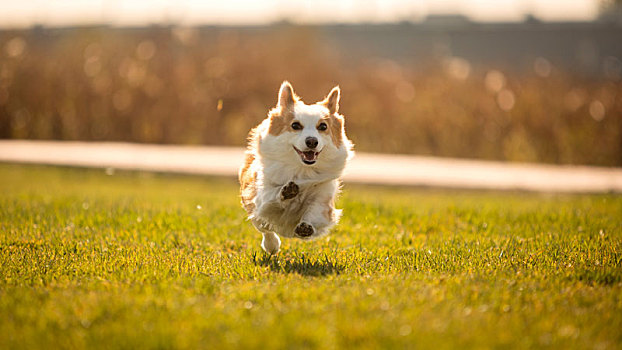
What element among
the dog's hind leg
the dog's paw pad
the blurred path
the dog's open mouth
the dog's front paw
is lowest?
the blurred path

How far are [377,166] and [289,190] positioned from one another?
28.6ft

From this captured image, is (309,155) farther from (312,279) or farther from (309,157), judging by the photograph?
(312,279)

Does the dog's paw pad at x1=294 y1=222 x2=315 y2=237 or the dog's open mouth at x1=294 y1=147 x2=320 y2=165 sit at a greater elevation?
the dog's open mouth at x1=294 y1=147 x2=320 y2=165

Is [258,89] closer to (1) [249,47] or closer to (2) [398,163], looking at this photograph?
(1) [249,47]

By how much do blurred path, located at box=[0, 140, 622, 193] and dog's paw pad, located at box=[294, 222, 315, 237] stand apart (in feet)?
23.4

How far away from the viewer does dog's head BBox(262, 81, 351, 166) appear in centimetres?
505

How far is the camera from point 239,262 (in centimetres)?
538

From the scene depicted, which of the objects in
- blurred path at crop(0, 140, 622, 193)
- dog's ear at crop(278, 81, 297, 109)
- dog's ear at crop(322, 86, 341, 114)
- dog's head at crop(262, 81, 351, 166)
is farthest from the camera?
blurred path at crop(0, 140, 622, 193)

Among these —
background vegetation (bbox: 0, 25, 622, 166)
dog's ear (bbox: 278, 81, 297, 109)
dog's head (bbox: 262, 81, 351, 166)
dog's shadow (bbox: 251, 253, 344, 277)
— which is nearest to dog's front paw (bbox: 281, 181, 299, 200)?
dog's head (bbox: 262, 81, 351, 166)

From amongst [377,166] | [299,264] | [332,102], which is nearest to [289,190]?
[299,264]

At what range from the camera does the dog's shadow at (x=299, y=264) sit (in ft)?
16.4

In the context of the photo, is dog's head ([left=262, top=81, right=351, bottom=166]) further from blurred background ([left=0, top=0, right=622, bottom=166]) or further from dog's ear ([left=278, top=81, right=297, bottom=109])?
blurred background ([left=0, top=0, right=622, bottom=166])

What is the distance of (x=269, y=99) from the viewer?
17.4m

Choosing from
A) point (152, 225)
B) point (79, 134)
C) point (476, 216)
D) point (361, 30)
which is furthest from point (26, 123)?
point (361, 30)
